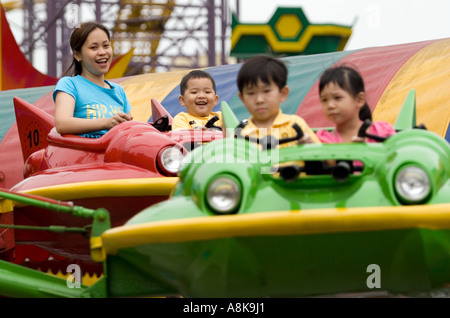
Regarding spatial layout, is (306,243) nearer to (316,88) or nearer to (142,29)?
(316,88)

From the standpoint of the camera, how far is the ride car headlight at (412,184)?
1.87 m

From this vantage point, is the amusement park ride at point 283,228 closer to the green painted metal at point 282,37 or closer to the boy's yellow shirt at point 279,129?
the boy's yellow shirt at point 279,129

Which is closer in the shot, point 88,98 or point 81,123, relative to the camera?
point 81,123

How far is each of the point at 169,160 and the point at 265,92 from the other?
0.80m

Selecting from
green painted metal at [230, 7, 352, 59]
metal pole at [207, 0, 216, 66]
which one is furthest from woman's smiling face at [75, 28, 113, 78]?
metal pole at [207, 0, 216, 66]

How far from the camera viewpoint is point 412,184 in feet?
6.22

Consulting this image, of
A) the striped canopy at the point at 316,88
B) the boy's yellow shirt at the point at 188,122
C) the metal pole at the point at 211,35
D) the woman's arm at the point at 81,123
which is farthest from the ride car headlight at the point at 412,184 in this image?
the metal pole at the point at 211,35

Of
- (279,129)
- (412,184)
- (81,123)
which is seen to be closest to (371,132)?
(279,129)

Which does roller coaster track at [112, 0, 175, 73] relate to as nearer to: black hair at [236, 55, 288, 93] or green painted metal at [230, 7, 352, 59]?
green painted metal at [230, 7, 352, 59]

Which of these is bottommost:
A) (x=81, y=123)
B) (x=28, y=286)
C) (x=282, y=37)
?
(x=28, y=286)

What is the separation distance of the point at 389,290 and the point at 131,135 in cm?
152

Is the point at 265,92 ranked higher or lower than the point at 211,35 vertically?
lower

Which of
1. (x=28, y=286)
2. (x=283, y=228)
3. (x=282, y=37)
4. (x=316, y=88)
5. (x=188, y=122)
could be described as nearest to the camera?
(x=283, y=228)
